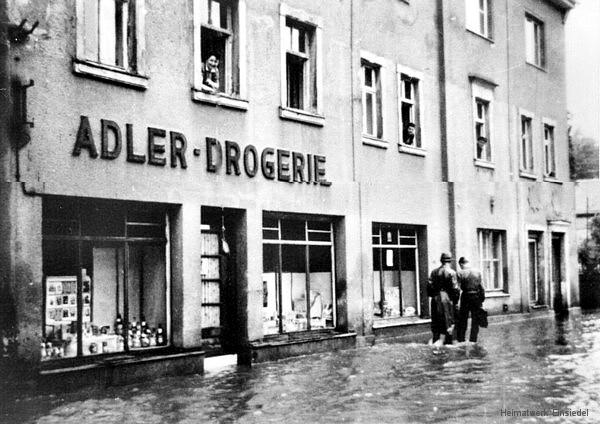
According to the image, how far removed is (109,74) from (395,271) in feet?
28.9

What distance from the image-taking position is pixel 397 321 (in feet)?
58.4

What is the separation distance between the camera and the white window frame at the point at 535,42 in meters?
23.8

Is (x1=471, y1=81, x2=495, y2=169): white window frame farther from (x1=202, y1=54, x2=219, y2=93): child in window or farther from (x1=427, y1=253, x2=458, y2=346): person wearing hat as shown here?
(x1=202, y1=54, x2=219, y2=93): child in window

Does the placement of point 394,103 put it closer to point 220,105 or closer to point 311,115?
point 311,115

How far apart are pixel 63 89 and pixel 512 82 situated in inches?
598

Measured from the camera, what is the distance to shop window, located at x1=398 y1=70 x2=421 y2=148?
18.4 m

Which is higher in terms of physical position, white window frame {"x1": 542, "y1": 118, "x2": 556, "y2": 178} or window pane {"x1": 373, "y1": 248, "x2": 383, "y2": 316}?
white window frame {"x1": 542, "y1": 118, "x2": 556, "y2": 178}

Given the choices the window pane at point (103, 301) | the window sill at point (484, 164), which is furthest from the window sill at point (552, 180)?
the window pane at point (103, 301)

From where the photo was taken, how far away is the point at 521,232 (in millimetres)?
23125

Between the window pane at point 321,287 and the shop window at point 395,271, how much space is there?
155 cm

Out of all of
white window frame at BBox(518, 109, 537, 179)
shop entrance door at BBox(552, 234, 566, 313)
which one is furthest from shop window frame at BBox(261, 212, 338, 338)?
shop entrance door at BBox(552, 234, 566, 313)

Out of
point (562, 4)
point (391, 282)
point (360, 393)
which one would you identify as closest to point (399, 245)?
point (391, 282)

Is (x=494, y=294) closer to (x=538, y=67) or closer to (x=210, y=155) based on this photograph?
(x=538, y=67)

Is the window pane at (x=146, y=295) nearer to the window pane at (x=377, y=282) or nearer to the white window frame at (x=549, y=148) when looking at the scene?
the window pane at (x=377, y=282)
